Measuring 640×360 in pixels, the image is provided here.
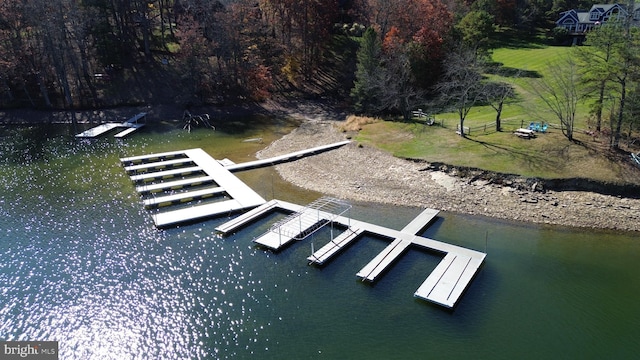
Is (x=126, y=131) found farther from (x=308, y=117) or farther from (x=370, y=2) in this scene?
(x=370, y=2)

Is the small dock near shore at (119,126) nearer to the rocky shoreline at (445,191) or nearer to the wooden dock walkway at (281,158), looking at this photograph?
the wooden dock walkway at (281,158)

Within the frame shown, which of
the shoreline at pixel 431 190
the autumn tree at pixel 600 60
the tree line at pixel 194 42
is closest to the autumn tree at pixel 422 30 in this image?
the tree line at pixel 194 42

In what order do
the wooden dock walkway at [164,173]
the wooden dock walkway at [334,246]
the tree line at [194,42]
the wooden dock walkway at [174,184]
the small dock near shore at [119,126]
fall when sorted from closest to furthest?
1. the wooden dock walkway at [334,246]
2. the wooden dock walkway at [174,184]
3. the wooden dock walkway at [164,173]
4. the small dock near shore at [119,126]
5. the tree line at [194,42]

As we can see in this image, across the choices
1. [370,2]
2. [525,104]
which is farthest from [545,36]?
[525,104]

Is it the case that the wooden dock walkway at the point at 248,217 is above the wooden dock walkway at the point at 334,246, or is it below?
above

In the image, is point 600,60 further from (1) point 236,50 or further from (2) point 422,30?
(1) point 236,50

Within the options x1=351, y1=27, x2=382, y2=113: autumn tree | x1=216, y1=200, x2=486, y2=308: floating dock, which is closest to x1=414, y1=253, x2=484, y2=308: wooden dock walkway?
x1=216, y1=200, x2=486, y2=308: floating dock
